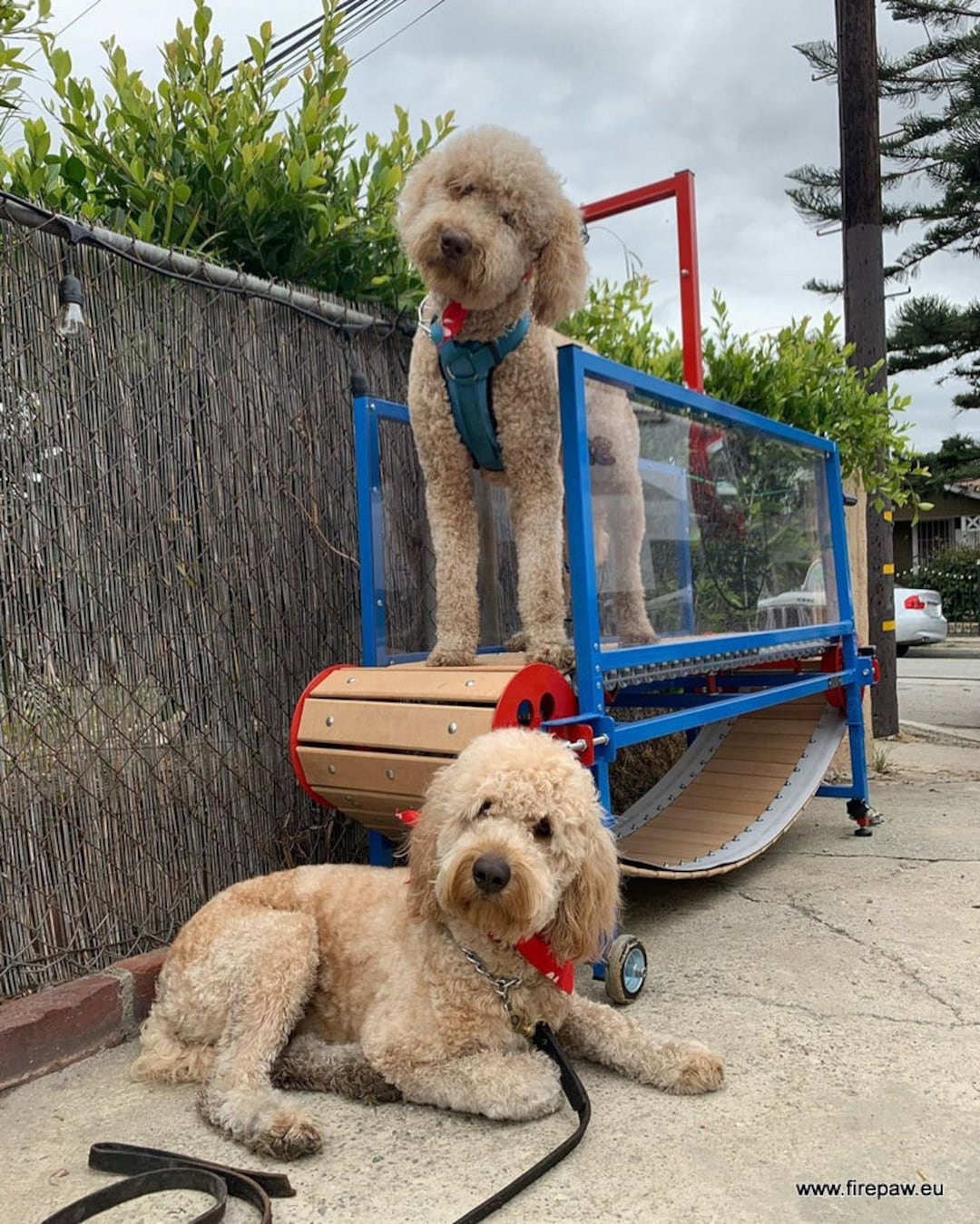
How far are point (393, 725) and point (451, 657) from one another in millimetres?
401

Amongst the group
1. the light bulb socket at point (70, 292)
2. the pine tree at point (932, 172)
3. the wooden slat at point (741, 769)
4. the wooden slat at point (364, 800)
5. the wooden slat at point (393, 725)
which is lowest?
the wooden slat at point (741, 769)

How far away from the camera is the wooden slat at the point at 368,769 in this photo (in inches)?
113

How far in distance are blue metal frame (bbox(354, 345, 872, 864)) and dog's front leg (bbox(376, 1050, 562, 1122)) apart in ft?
3.04

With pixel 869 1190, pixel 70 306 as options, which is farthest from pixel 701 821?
pixel 70 306

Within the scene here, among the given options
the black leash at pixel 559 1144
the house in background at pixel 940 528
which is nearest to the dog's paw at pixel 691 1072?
the black leash at pixel 559 1144

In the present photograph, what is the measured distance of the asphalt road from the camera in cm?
977

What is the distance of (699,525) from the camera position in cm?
389

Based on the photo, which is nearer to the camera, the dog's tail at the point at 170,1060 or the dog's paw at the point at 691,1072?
the dog's paw at the point at 691,1072

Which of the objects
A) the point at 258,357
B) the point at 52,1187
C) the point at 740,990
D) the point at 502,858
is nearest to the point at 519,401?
the point at 258,357

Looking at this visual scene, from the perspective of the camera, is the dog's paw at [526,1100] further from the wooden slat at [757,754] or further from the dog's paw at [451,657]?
the wooden slat at [757,754]

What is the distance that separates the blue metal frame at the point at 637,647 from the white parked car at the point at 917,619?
593 inches

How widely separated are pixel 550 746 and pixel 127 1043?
4.96 ft

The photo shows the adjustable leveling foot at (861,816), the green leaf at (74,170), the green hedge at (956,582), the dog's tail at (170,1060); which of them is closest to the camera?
the dog's tail at (170,1060)

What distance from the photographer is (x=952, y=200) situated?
1545 centimetres
